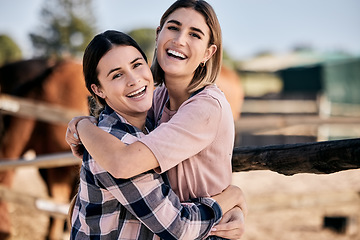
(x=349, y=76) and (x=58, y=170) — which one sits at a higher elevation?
(x=349, y=76)

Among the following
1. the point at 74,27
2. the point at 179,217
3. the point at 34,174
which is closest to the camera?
the point at 179,217

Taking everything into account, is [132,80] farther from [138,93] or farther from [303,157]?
[303,157]

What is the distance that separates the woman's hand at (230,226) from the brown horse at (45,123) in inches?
125

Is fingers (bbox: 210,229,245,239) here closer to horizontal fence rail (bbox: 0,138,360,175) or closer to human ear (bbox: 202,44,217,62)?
horizontal fence rail (bbox: 0,138,360,175)

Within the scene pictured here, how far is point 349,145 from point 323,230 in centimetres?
412

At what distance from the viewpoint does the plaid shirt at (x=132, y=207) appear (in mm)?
1190

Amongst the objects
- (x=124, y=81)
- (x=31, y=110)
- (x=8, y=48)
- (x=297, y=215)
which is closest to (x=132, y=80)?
(x=124, y=81)

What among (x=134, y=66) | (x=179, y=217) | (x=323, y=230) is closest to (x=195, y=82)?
(x=134, y=66)

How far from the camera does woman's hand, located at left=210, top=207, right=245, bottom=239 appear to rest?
1.33 meters

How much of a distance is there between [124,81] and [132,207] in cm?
46

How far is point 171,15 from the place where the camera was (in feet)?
5.07

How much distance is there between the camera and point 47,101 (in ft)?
14.2

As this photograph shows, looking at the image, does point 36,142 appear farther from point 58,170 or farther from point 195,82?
point 195,82

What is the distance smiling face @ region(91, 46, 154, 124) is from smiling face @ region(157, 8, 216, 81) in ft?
0.48
